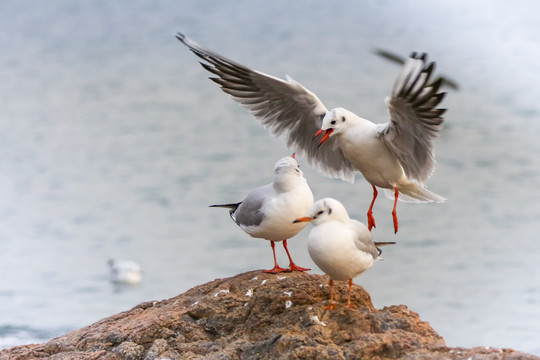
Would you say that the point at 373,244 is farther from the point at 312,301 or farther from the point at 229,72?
the point at 229,72

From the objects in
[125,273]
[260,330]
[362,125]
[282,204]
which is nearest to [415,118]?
[362,125]

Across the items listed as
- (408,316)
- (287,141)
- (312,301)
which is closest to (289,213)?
(312,301)

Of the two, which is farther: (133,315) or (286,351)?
(133,315)

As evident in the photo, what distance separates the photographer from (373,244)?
12.0 ft

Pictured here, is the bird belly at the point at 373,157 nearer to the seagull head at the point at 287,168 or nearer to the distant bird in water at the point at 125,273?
the seagull head at the point at 287,168

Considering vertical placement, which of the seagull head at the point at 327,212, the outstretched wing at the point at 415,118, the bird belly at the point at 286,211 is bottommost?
the seagull head at the point at 327,212

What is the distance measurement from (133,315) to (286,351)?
121cm

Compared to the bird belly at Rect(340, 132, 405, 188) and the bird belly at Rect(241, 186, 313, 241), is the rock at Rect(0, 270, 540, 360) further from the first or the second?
the bird belly at Rect(340, 132, 405, 188)

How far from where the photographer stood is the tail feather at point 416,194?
4574mm

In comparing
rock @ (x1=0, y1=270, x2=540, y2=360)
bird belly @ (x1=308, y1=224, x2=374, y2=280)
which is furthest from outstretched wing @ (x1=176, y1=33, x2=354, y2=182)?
bird belly @ (x1=308, y1=224, x2=374, y2=280)

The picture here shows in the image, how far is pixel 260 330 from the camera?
3.63 meters

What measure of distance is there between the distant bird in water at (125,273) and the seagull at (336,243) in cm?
678

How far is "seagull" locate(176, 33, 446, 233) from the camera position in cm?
378

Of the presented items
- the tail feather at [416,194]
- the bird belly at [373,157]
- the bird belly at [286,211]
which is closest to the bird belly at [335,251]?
the bird belly at [286,211]
